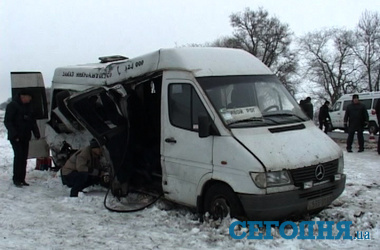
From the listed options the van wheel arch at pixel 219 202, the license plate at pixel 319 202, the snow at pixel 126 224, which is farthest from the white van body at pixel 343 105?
the van wheel arch at pixel 219 202

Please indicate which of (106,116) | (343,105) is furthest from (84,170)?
(343,105)

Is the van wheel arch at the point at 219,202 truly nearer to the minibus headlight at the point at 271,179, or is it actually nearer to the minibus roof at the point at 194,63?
the minibus headlight at the point at 271,179

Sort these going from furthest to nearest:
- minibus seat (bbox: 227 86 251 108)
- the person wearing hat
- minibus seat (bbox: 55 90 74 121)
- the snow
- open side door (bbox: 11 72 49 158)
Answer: open side door (bbox: 11 72 49 158) → minibus seat (bbox: 55 90 74 121) → the person wearing hat → minibus seat (bbox: 227 86 251 108) → the snow

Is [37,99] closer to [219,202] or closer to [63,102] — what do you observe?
[63,102]

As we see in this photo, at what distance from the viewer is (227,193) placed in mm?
5344

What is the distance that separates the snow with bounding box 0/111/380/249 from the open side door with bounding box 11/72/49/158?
1696 millimetres

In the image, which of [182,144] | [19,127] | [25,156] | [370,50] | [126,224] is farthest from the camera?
[370,50]

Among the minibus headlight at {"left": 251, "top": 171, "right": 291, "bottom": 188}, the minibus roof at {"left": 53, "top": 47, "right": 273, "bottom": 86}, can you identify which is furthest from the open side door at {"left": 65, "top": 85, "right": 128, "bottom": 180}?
the minibus headlight at {"left": 251, "top": 171, "right": 291, "bottom": 188}

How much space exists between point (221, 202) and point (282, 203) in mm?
811

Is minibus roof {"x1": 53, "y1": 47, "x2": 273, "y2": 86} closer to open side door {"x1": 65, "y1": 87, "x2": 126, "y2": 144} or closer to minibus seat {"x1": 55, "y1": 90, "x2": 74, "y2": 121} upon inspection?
open side door {"x1": 65, "y1": 87, "x2": 126, "y2": 144}

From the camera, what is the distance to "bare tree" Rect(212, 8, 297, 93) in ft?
176

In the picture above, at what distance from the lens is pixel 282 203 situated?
5.03 metres

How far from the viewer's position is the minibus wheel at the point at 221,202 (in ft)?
17.2

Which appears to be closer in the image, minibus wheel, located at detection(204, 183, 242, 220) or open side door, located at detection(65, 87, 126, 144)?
minibus wheel, located at detection(204, 183, 242, 220)
